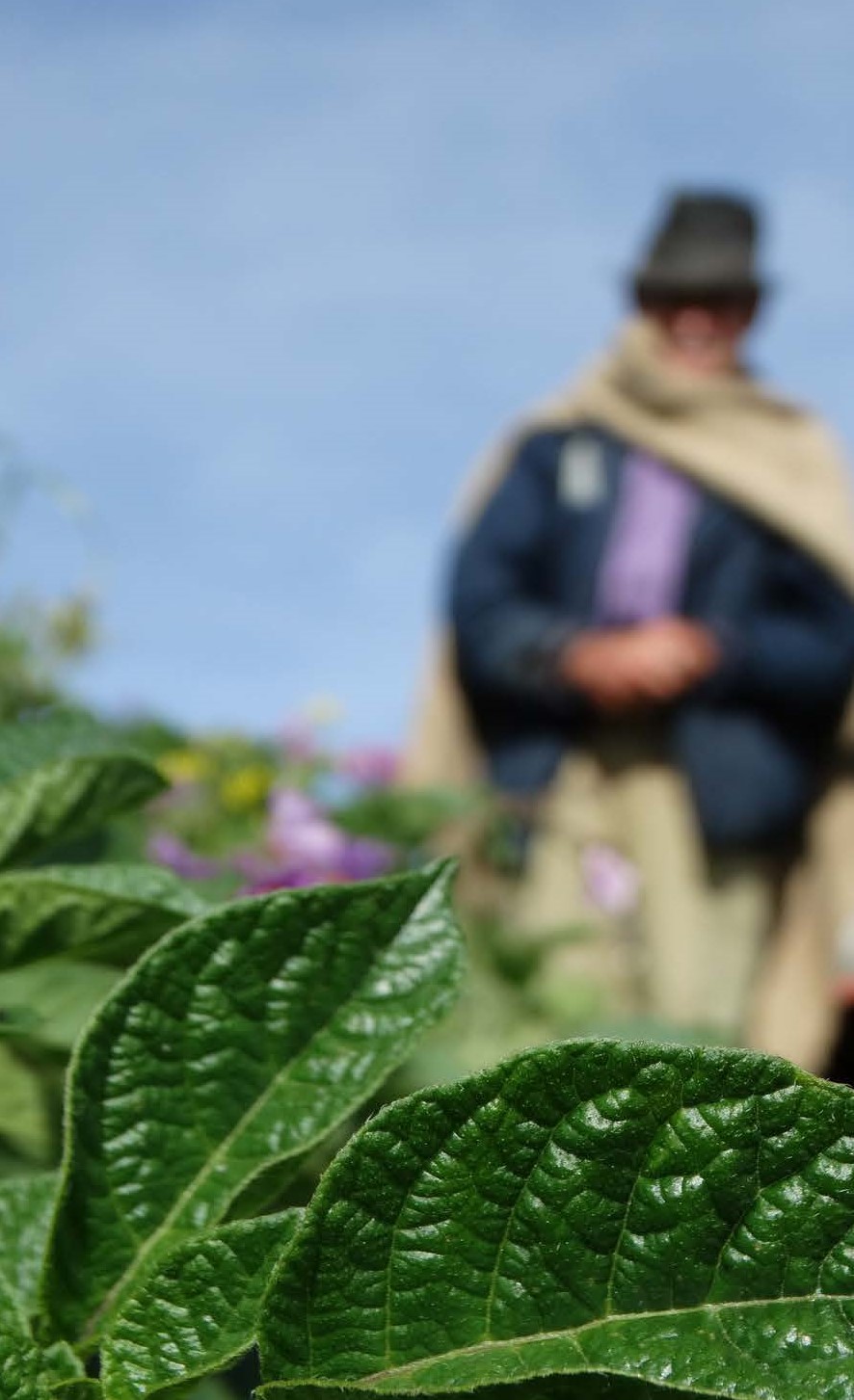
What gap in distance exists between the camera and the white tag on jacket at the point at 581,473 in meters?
5.65

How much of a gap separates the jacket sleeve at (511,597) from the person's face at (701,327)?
625 millimetres

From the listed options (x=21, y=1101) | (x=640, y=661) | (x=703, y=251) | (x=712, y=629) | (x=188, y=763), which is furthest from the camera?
(x=703, y=251)

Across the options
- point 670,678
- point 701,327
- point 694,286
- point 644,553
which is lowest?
point 670,678

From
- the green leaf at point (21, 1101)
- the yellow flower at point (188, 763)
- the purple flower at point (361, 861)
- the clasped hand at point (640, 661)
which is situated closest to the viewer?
the green leaf at point (21, 1101)

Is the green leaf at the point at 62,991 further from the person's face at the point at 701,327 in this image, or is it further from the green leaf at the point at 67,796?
the person's face at the point at 701,327

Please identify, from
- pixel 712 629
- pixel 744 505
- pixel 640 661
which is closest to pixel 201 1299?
pixel 640 661

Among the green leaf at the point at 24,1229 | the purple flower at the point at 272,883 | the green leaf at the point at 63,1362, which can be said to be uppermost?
the green leaf at the point at 63,1362

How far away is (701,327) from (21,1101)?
18.3ft

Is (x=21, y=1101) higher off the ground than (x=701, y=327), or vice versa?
(x=701, y=327)

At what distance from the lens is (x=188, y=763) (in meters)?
4.64

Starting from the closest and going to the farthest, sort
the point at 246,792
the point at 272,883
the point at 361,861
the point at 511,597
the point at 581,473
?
the point at 272,883 < the point at 361,861 < the point at 246,792 < the point at 511,597 < the point at 581,473

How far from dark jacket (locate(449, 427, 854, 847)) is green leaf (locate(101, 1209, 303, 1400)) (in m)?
4.91

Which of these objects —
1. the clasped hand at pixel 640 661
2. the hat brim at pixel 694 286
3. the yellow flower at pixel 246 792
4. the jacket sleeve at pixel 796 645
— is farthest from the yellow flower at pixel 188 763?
the hat brim at pixel 694 286

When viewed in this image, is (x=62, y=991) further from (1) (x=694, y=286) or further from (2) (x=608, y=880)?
(1) (x=694, y=286)
